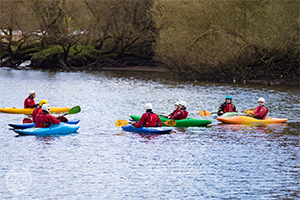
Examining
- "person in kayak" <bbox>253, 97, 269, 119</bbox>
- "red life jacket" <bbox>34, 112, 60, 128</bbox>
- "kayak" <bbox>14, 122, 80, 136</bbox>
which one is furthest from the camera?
"person in kayak" <bbox>253, 97, 269, 119</bbox>

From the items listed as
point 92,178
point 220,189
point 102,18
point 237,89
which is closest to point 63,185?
point 92,178

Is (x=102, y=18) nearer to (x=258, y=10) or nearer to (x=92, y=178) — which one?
(x=258, y=10)

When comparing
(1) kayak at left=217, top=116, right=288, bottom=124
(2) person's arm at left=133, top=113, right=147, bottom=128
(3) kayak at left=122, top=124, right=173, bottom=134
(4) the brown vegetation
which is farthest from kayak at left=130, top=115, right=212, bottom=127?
(4) the brown vegetation

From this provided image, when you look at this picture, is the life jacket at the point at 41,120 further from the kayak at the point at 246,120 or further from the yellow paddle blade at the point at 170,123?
the kayak at the point at 246,120

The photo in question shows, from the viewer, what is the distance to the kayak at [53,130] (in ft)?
52.9

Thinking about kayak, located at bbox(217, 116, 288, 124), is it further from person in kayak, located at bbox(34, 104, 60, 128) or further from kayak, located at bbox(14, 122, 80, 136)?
person in kayak, located at bbox(34, 104, 60, 128)

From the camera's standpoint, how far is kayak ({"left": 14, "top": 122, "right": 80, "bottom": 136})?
635 inches

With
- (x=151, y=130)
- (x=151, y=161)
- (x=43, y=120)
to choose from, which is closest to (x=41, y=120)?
(x=43, y=120)

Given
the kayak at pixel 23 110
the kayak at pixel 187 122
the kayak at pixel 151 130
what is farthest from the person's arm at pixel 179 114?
the kayak at pixel 23 110

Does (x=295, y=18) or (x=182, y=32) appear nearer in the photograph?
(x=295, y=18)

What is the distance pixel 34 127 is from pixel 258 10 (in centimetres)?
2570

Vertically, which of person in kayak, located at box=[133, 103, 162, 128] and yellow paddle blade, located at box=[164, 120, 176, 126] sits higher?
person in kayak, located at box=[133, 103, 162, 128]

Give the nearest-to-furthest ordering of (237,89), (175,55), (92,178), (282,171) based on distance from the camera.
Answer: (92,178) < (282,171) < (237,89) < (175,55)

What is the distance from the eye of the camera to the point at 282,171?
40.3 feet
